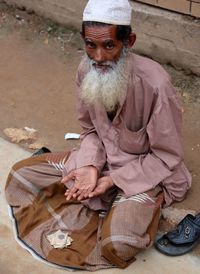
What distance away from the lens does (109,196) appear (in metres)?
3.51

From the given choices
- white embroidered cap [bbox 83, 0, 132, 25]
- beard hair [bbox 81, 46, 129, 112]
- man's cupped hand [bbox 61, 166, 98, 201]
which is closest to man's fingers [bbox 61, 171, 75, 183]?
man's cupped hand [bbox 61, 166, 98, 201]

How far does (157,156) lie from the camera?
11.2 ft

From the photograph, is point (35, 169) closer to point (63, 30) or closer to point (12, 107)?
point (12, 107)

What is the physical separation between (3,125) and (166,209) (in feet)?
4.75

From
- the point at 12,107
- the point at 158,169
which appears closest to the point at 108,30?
the point at 158,169

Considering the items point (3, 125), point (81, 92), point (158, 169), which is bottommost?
point (3, 125)

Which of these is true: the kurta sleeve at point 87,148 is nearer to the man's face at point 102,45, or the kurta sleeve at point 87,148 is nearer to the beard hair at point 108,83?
the beard hair at point 108,83

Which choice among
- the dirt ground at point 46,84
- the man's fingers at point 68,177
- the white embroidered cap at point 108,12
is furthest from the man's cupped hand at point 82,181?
the white embroidered cap at point 108,12

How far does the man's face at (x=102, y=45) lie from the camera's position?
3111 mm

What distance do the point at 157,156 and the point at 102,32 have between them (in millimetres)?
756

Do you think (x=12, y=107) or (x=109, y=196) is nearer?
(x=109, y=196)

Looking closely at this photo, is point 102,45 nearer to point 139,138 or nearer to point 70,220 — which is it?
point 139,138

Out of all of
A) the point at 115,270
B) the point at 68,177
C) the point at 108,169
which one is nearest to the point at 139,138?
the point at 108,169

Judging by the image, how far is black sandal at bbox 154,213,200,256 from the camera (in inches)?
131
